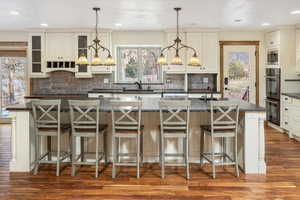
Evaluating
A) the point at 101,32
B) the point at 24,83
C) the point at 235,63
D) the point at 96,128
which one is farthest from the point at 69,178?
the point at 235,63

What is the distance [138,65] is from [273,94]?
3354mm

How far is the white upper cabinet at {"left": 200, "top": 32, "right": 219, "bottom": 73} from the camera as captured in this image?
7.64 m

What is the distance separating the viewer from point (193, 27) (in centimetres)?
750

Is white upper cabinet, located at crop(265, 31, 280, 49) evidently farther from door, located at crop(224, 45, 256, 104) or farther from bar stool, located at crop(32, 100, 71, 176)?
bar stool, located at crop(32, 100, 71, 176)

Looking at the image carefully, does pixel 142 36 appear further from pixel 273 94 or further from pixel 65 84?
pixel 273 94

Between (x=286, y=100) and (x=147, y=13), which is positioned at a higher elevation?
(x=147, y=13)

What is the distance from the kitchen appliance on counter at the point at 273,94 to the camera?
7.35 metres

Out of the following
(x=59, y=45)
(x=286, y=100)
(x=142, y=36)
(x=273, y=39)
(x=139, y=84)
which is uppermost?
(x=142, y=36)

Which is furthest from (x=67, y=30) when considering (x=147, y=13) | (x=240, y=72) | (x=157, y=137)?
(x=240, y=72)

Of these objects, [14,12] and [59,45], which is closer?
[14,12]

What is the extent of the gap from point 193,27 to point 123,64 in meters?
1.99

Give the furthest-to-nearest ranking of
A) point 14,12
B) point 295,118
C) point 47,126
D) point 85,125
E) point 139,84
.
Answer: point 139,84, point 295,118, point 14,12, point 85,125, point 47,126

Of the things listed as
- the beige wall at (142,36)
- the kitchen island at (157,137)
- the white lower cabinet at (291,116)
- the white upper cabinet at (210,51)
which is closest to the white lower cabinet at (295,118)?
the white lower cabinet at (291,116)

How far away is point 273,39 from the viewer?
767 cm
